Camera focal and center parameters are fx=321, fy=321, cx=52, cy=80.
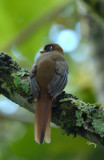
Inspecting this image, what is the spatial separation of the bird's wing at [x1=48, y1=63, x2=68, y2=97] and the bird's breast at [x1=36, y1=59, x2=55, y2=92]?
5 centimetres

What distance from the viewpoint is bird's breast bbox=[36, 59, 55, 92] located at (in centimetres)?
320

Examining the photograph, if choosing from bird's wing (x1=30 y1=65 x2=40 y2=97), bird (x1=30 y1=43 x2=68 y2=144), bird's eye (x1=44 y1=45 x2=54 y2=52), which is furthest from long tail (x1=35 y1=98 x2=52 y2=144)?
bird's eye (x1=44 y1=45 x2=54 y2=52)

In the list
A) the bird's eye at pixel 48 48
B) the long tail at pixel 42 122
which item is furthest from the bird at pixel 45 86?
the bird's eye at pixel 48 48

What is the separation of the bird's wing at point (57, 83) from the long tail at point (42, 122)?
130 millimetres

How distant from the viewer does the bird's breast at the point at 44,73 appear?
3.20m

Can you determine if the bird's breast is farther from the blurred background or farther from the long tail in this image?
the blurred background

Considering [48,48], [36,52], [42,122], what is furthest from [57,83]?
[36,52]

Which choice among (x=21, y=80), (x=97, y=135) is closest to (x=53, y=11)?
(x=21, y=80)

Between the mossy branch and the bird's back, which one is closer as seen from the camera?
the mossy branch

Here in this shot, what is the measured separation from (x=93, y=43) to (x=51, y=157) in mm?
2197

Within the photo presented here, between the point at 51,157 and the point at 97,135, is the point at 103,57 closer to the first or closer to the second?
the point at 51,157

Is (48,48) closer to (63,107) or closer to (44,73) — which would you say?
(44,73)

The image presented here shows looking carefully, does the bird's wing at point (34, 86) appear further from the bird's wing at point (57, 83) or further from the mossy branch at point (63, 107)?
the bird's wing at point (57, 83)

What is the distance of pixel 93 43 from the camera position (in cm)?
556
